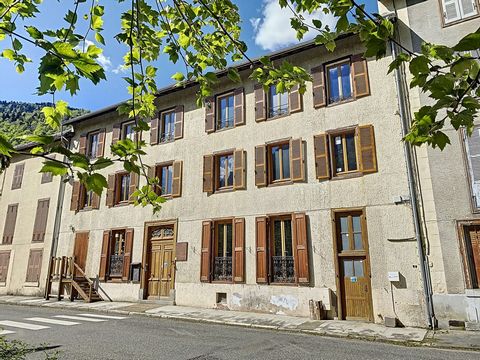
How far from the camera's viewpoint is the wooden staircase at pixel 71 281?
14781mm

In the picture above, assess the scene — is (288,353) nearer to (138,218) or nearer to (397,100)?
(397,100)

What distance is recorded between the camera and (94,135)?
59.2 ft

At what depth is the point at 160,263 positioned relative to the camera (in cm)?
1427

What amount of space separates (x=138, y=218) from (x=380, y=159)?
32.9 feet

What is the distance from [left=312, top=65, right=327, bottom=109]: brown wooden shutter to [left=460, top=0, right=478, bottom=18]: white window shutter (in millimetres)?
4417

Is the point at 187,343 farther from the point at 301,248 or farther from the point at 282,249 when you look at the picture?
the point at 282,249

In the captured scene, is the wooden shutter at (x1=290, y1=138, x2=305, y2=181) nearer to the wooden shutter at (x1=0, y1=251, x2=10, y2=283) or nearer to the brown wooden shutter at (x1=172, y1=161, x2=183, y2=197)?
the brown wooden shutter at (x1=172, y1=161, x2=183, y2=197)

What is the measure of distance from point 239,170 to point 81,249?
884cm

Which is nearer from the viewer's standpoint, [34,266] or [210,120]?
[210,120]

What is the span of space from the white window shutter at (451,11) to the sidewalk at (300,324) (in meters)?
8.84

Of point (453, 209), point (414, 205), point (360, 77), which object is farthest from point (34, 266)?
point (453, 209)

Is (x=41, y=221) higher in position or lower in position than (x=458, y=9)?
lower

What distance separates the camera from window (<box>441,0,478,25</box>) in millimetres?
10438

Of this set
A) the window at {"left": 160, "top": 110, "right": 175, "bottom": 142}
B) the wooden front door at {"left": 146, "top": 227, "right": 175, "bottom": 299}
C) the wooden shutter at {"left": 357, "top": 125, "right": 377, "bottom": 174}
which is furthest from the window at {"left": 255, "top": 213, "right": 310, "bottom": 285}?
the window at {"left": 160, "top": 110, "right": 175, "bottom": 142}
